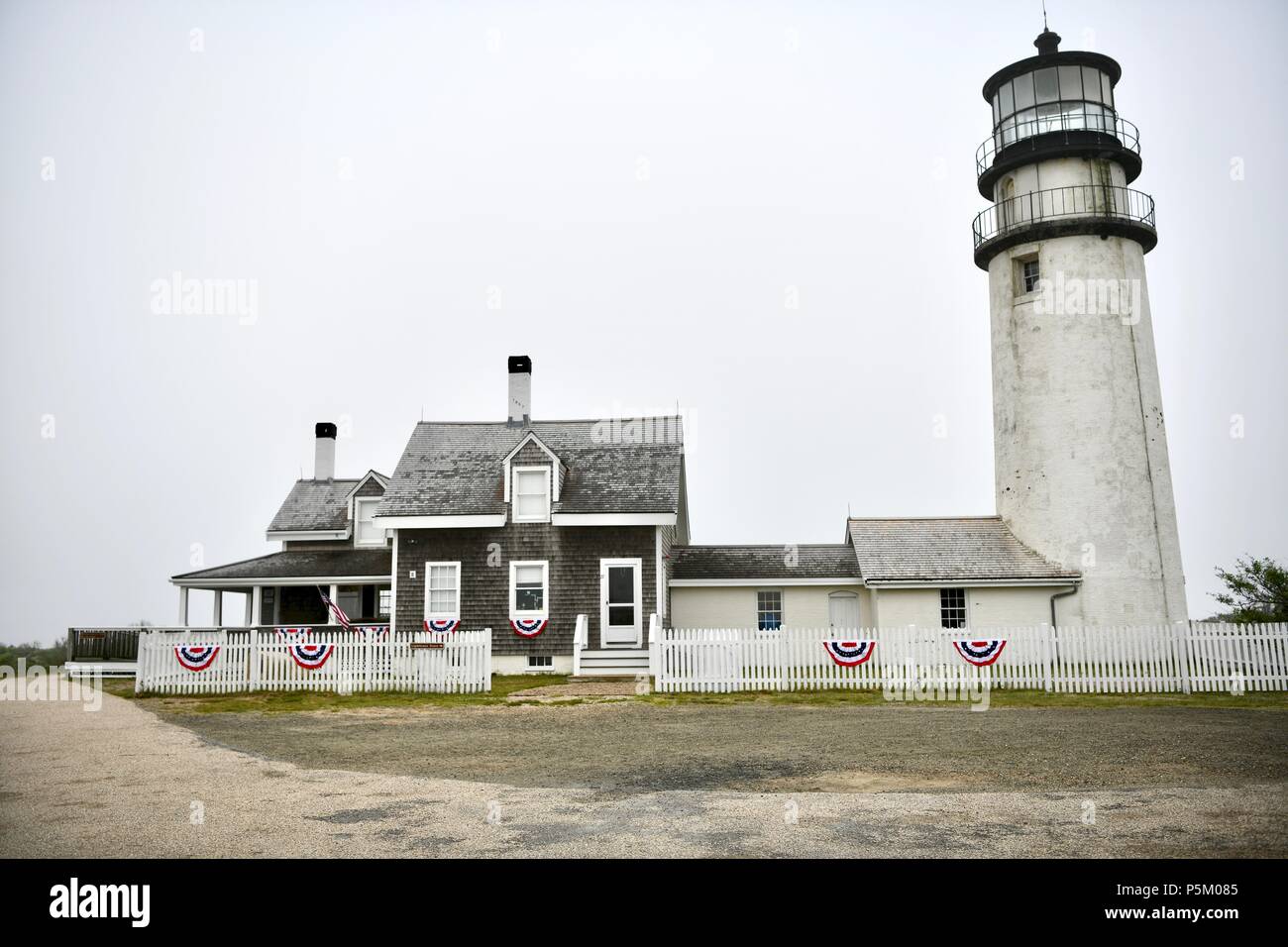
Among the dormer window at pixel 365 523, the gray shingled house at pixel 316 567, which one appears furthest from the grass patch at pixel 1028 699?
the dormer window at pixel 365 523

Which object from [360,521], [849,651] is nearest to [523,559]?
[360,521]

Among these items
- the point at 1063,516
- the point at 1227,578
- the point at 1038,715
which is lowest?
the point at 1038,715

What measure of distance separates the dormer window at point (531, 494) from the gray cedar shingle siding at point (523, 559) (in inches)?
9.0

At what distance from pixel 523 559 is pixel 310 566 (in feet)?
26.4

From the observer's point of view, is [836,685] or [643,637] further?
[643,637]

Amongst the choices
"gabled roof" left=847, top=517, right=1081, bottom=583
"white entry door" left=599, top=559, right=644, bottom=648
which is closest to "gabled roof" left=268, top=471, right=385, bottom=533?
"white entry door" left=599, top=559, right=644, bottom=648

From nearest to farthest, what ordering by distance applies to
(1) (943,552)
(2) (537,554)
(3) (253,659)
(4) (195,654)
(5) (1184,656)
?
(5) (1184,656) < (4) (195,654) < (3) (253,659) < (2) (537,554) < (1) (943,552)

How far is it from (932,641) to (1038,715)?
15.6 ft

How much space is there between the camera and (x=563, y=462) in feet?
84.6

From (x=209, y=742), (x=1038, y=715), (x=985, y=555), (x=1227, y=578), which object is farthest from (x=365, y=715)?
(x=1227, y=578)

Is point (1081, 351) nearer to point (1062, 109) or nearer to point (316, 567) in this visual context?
point (1062, 109)
